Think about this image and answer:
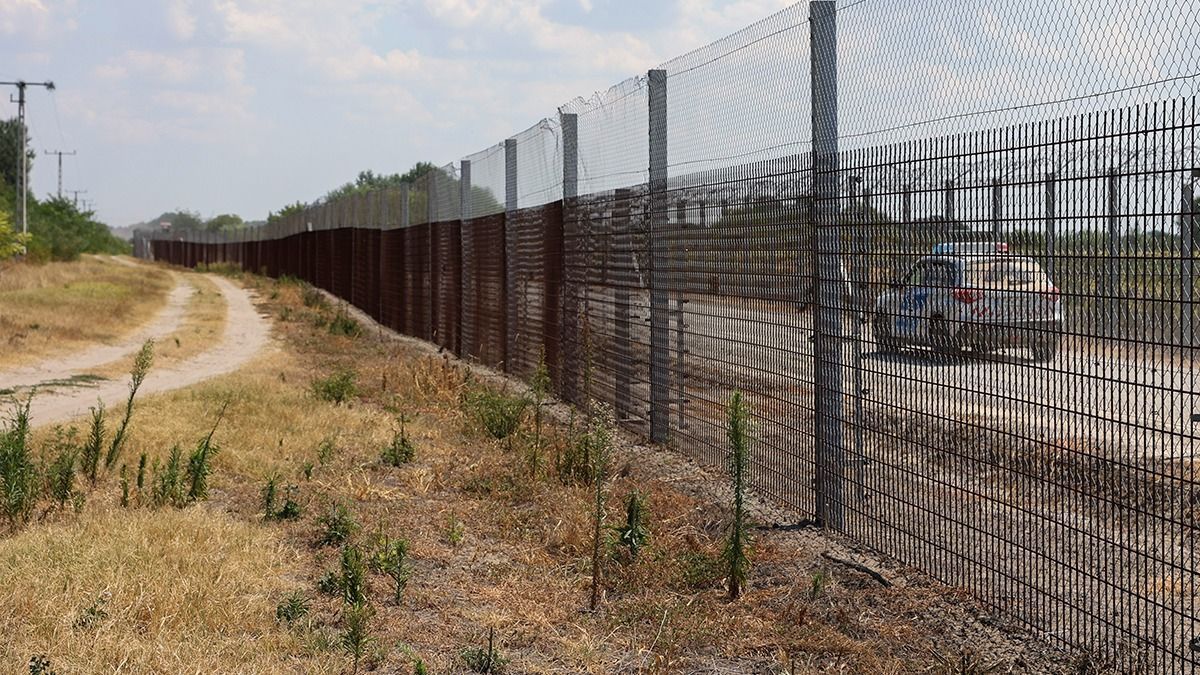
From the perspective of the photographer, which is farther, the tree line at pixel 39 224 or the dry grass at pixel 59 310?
the tree line at pixel 39 224

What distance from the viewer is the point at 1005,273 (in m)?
4.74

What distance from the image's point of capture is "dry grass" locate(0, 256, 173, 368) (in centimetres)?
1691

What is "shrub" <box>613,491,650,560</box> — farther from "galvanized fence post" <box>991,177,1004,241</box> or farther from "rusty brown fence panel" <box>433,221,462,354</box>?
"rusty brown fence panel" <box>433,221,462,354</box>

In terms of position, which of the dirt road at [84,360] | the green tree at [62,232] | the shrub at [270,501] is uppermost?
the green tree at [62,232]

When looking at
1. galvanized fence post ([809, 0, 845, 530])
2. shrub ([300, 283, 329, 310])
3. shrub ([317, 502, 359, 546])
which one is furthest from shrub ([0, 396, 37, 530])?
shrub ([300, 283, 329, 310])

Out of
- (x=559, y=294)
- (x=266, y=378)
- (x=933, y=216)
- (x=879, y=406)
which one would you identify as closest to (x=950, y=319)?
(x=933, y=216)

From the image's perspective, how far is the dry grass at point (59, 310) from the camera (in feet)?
55.5

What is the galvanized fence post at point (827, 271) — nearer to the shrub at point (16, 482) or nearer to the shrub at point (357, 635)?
the shrub at point (357, 635)

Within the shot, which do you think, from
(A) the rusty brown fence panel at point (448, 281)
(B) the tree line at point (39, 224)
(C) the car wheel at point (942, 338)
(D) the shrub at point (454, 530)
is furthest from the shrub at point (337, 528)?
(B) the tree line at point (39, 224)

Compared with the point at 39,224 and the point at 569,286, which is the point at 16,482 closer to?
the point at 569,286

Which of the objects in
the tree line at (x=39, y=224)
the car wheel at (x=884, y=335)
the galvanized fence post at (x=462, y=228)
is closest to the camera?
the car wheel at (x=884, y=335)

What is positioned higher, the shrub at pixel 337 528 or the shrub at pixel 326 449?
the shrub at pixel 326 449

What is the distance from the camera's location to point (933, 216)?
5133mm

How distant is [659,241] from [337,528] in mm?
3174
